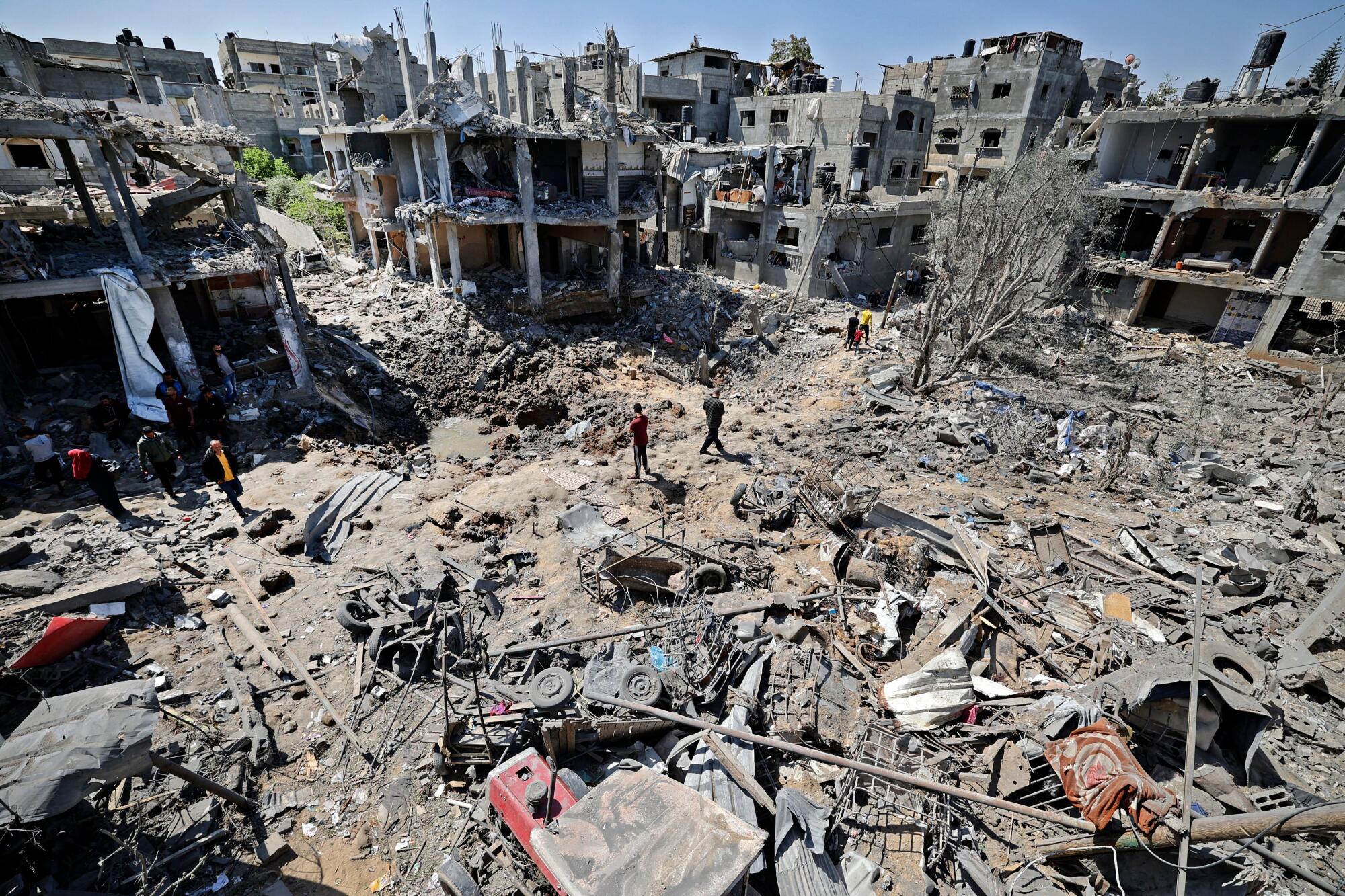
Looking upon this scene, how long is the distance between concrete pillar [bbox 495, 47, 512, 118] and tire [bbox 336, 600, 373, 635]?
18819mm

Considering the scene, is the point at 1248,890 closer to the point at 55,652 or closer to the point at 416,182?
the point at 55,652

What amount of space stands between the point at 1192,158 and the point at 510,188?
85.8ft

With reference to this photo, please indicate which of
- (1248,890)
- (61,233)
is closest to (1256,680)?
(1248,890)

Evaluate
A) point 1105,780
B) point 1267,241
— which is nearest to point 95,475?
point 1105,780

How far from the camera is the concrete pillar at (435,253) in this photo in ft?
69.2

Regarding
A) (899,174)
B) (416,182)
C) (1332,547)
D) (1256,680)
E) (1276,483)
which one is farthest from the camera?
(899,174)

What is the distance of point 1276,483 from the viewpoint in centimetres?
1162

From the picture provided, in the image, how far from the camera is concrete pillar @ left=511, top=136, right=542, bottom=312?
65.4ft

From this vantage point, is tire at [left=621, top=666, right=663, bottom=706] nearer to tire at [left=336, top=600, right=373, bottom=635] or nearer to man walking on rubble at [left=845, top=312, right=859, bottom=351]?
tire at [left=336, top=600, right=373, bottom=635]

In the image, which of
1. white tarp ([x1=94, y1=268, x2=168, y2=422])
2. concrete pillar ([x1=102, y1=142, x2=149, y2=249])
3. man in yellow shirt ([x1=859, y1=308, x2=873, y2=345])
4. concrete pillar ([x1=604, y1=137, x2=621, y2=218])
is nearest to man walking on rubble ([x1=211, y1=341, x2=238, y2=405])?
white tarp ([x1=94, y1=268, x2=168, y2=422])

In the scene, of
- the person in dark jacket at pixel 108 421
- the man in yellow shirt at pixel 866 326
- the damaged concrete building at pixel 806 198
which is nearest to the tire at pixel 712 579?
A: the person in dark jacket at pixel 108 421

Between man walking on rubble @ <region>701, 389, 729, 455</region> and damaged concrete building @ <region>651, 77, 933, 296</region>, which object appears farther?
damaged concrete building @ <region>651, 77, 933, 296</region>

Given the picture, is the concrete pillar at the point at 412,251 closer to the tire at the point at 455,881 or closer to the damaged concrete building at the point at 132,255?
the damaged concrete building at the point at 132,255

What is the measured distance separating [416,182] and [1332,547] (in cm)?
2861
